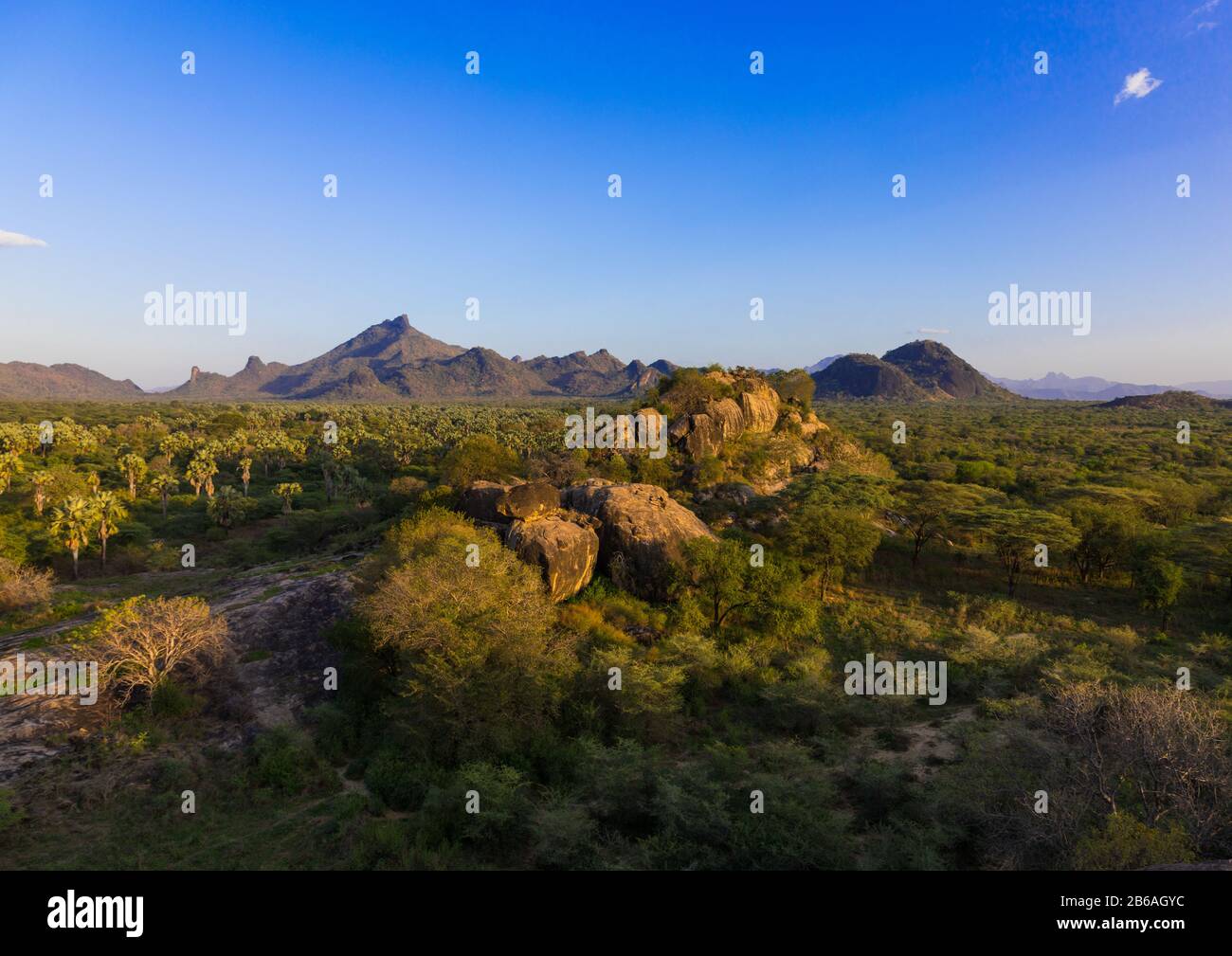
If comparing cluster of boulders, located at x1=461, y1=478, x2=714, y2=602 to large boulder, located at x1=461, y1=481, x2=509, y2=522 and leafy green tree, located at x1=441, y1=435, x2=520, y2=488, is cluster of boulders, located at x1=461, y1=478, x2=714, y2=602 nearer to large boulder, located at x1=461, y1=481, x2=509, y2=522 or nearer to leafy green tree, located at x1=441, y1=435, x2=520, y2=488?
large boulder, located at x1=461, y1=481, x2=509, y2=522

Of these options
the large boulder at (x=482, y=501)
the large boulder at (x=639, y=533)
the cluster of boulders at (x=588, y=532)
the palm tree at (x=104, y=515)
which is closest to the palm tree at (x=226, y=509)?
the palm tree at (x=104, y=515)

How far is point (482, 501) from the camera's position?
3506cm

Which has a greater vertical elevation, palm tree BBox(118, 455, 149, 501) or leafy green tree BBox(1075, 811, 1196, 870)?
palm tree BBox(118, 455, 149, 501)

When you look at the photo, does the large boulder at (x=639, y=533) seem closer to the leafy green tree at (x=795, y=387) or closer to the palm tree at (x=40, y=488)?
the leafy green tree at (x=795, y=387)

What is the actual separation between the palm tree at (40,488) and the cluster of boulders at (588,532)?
49.1m

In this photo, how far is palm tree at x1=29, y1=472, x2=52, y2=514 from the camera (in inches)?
2156

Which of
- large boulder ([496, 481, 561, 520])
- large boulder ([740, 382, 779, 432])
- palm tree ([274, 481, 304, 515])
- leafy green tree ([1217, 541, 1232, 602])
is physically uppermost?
large boulder ([740, 382, 779, 432])

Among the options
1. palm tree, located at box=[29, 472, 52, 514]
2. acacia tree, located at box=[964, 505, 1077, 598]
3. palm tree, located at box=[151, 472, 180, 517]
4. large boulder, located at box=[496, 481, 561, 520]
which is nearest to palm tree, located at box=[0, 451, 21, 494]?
palm tree, located at box=[29, 472, 52, 514]

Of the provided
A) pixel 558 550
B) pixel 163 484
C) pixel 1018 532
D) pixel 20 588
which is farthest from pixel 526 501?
pixel 163 484

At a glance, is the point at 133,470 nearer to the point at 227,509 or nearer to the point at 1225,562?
the point at 227,509

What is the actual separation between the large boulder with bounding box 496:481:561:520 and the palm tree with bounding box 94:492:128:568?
122 ft

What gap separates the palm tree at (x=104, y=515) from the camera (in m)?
46.4
